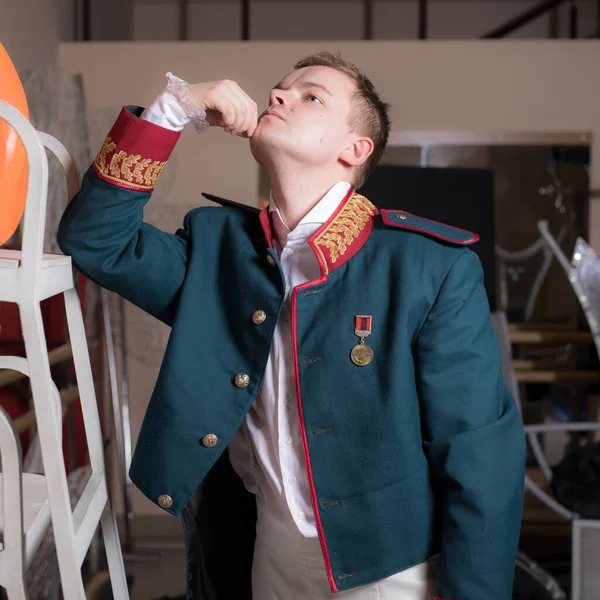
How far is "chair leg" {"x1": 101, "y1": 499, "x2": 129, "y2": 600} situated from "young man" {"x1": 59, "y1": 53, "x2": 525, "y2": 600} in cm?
8

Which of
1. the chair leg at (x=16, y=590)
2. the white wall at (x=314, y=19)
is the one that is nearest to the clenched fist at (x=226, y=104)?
the chair leg at (x=16, y=590)

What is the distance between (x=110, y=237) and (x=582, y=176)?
2583mm

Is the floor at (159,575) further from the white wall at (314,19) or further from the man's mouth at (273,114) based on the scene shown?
the white wall at (314,19)

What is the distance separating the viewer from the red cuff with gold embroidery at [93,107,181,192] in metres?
1.04

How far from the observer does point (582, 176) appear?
310 centimetres

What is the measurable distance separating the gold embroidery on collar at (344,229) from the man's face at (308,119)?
93 millimetres

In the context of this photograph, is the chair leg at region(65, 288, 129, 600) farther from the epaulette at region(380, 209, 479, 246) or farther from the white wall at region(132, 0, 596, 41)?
the white wall at region(132, 0, 596, 41)

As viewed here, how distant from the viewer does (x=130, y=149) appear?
1.04m

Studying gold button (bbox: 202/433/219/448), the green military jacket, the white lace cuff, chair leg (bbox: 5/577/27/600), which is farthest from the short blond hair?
chair leg (bbox: 5/577/27/600)

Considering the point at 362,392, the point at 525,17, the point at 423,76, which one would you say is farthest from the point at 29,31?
the point at 525,17

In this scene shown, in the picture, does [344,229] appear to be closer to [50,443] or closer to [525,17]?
[50,443]

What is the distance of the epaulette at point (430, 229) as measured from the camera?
118 cm

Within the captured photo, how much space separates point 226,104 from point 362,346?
44 cm

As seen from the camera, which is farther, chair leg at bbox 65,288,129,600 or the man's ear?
the man's ear
